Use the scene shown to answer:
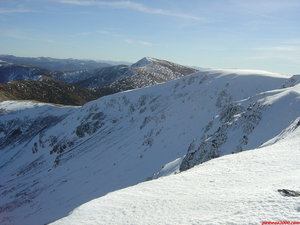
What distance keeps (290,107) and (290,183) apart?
22.5 m

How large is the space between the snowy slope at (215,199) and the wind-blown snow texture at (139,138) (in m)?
0.68

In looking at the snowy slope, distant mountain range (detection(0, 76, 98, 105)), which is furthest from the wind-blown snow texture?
distant mountain range (detection(0, 76, 98, 105))

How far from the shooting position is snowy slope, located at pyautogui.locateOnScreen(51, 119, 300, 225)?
1018 cm

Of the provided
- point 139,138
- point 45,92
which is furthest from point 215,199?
point 45,92

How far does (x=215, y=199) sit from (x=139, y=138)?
4492cm

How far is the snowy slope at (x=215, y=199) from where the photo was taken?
1018 centimetres

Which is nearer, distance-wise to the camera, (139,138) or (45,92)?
(139,138)

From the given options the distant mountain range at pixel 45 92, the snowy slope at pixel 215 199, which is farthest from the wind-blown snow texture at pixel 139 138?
the distant mountain range at pixel 45 92

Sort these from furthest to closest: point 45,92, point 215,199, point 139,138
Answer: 1. point 45,92
2. point 139,138
3. point 215,199

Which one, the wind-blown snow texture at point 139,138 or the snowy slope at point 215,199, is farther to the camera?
the wind-blown snow texture at point 139,138

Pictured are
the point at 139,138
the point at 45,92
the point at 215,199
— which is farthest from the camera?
the point at 45,92

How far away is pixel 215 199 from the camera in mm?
12398

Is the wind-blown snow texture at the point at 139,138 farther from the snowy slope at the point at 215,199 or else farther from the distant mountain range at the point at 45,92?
the distant mountain range at the point at 45,92

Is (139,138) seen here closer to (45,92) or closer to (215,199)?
(215,199)
